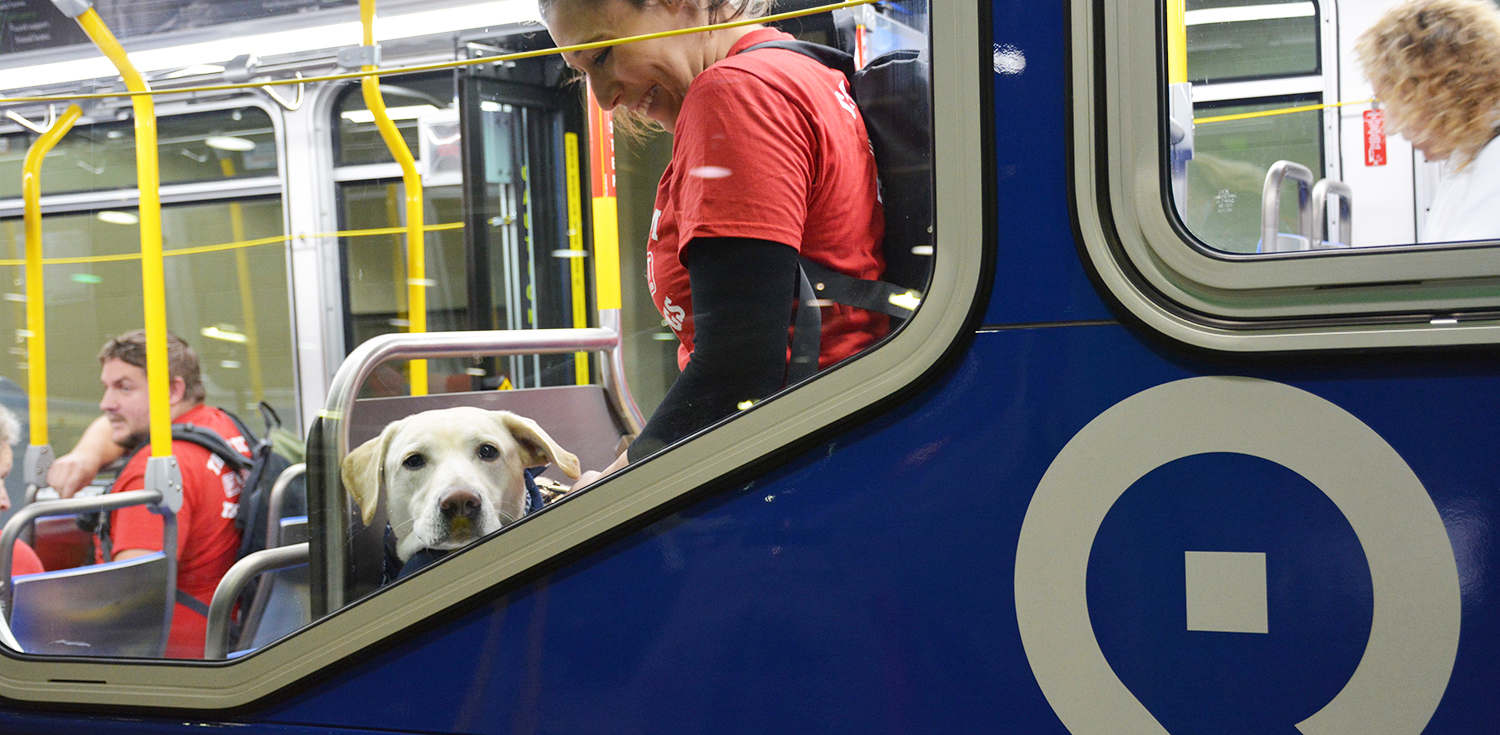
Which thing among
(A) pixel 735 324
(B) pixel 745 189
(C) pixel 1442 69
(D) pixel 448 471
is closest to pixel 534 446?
(D) pixel 448 471

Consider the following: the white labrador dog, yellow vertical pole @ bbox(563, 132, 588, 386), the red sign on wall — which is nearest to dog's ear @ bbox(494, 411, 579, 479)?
the white labrador dog

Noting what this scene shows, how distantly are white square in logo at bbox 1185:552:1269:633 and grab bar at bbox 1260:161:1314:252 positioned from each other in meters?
0.33

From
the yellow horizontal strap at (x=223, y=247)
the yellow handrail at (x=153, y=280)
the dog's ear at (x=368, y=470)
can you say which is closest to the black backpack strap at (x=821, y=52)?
the dog's ear at (x=368, y=470)

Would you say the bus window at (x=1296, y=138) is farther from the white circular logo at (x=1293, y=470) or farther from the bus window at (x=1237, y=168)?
the white circular logo at (x=1293, y=470)

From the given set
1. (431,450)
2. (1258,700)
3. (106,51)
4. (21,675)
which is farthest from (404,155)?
(1258,700)

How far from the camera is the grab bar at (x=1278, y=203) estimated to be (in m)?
1.14

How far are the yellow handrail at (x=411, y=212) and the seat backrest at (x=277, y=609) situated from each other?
32cm

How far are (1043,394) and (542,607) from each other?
2.15ft

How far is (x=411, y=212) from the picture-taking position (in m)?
1.82

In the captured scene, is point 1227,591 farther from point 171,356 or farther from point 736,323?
point 171,356

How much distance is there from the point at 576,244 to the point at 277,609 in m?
0.80

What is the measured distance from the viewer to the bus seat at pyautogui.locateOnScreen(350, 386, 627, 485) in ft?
4.78

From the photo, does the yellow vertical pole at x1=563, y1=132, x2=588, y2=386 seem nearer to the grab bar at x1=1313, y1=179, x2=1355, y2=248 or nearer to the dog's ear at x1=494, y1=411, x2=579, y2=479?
the dog's ear at x1=494, y1=411, x2=579, y2=479

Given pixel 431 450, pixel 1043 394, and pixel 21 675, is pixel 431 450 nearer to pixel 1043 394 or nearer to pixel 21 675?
pixel 21 675
